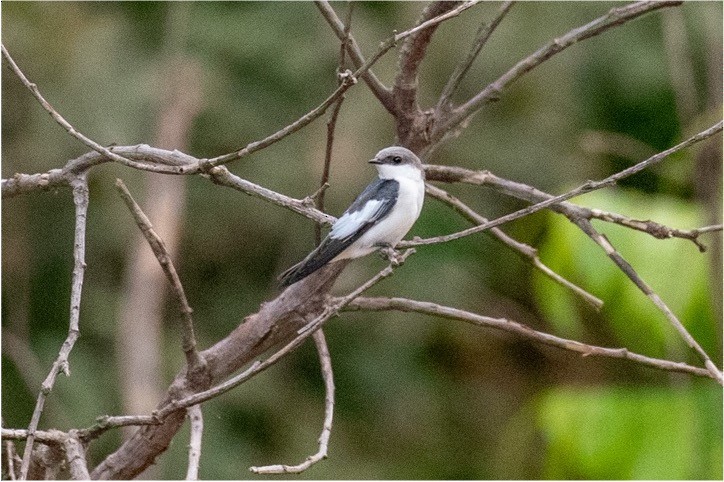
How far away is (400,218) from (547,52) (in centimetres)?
59

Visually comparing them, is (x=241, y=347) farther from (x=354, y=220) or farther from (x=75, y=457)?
(x=75, y=457)

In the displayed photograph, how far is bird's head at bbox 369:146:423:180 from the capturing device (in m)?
2.51

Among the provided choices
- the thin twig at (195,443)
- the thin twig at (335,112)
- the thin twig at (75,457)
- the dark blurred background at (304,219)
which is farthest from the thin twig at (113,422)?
the dark blurred background at (304,219)

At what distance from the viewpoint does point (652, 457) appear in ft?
15.4

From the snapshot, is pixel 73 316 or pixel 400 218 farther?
pixel 400 218

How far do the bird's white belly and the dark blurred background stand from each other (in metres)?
2.51

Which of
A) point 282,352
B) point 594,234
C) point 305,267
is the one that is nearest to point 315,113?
point 282,352

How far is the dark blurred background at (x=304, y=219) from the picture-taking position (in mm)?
6062

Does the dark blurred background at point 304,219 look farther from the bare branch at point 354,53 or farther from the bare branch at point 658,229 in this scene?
the bare branch at point 354,53

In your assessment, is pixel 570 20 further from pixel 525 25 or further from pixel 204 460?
pixel 204 460

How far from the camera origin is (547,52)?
2.55 metres

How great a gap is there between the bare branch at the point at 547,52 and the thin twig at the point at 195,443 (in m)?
0.93

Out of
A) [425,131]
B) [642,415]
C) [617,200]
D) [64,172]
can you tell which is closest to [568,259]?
[617,200]

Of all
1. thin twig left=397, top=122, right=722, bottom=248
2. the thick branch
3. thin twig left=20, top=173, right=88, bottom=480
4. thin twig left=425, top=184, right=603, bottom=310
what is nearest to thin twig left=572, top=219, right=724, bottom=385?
thin twig left=425, top=184, right=603, bottom=310
